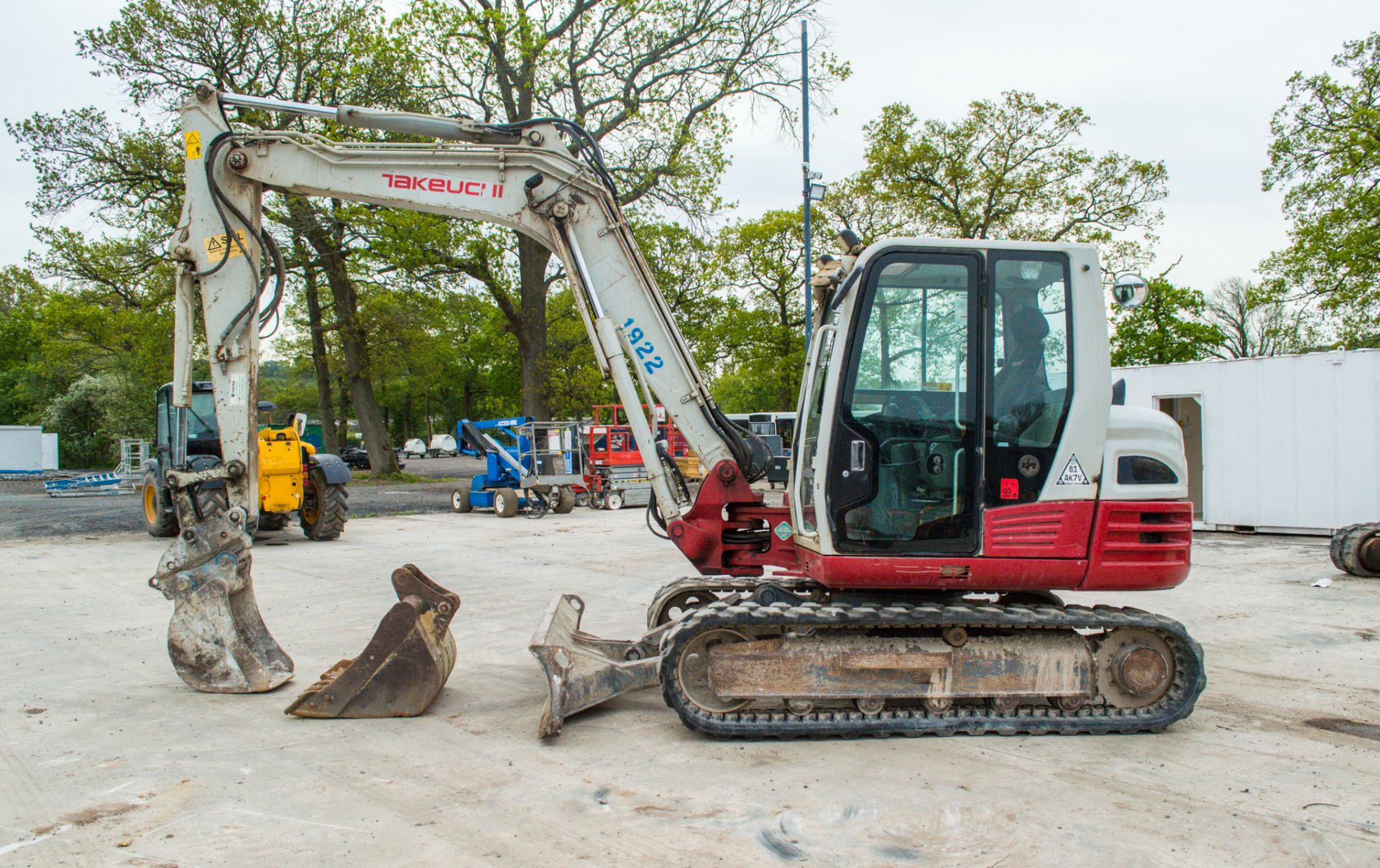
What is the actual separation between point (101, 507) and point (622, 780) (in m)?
21.9

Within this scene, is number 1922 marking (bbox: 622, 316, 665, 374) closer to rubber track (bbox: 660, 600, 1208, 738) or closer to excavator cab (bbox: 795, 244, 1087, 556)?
excavator cab (bbox: 795, 244, 1087, 556)

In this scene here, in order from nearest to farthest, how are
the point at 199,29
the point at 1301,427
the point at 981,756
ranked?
1. the point at 981,756
2. the point at 1301,427
3. the point at 199,29

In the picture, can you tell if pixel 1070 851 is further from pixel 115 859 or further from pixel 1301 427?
pixel 1301 427

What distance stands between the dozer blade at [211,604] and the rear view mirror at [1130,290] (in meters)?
5.43

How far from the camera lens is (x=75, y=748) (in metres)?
4.77

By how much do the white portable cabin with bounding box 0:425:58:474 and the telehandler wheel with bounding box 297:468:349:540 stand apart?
31.2 m

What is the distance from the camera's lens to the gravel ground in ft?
54.3

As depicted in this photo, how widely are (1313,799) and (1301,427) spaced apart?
11.6m

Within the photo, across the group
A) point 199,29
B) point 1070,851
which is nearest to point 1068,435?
point 1070,851

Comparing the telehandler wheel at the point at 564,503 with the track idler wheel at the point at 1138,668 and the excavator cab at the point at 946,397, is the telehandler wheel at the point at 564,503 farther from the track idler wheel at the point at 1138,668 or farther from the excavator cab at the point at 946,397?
the track idler wheel at the point at 1138,668

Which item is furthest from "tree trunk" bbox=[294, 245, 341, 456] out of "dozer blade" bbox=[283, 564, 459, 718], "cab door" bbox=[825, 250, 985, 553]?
"cab door" bbox=[825, 250, 985, 553]

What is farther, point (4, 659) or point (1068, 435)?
point (4, 659)

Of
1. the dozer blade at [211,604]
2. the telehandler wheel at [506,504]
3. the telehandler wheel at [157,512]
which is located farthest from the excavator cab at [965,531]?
the telehandler wheel at [506,504]

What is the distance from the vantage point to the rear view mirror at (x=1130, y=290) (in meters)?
4.92
